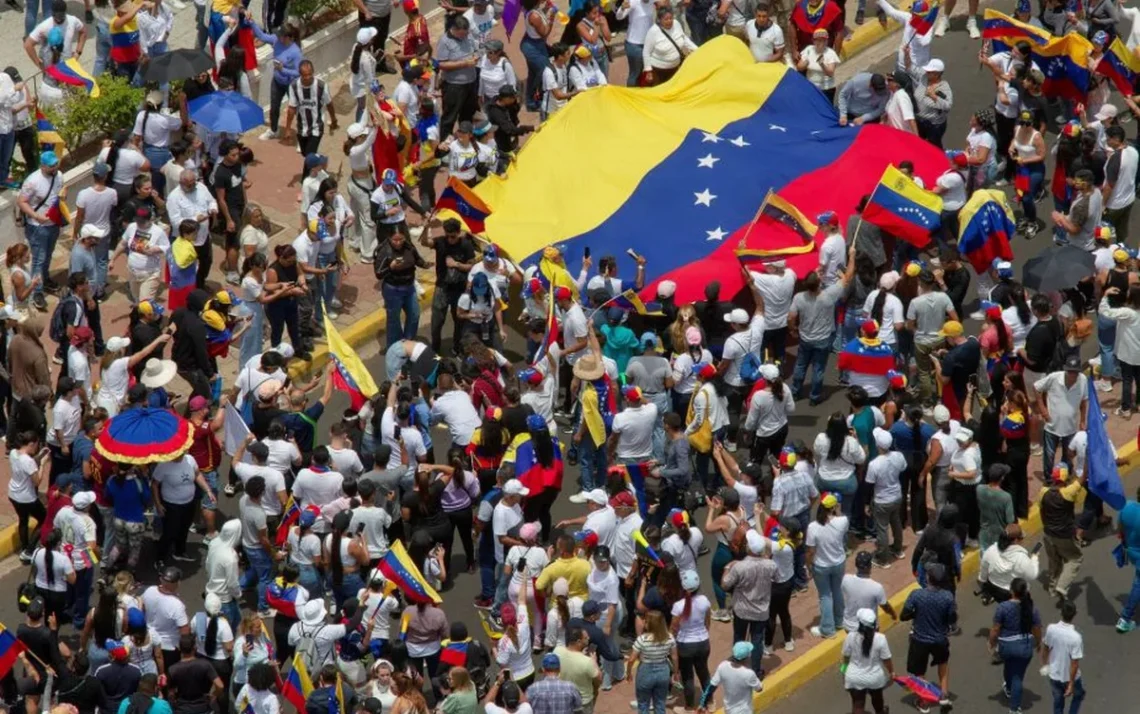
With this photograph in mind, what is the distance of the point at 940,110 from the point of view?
31484 millimetres

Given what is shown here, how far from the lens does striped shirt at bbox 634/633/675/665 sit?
23.5 m

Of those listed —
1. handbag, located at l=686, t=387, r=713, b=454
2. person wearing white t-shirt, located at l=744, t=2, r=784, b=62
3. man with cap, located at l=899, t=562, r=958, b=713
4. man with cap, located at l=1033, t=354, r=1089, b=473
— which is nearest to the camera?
man with cap, located at l=899, t=562, r=958, b=713

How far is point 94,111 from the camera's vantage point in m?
31.4

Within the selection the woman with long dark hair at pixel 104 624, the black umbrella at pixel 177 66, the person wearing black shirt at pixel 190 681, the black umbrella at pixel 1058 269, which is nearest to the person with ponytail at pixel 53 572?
the woman with long dark hair at pixel 104 624

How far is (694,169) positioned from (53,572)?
31.0 ft

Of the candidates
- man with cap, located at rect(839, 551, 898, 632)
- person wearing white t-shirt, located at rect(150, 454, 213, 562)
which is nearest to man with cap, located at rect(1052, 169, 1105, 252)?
man with cap, located at rect(839, 551, 898, 632)

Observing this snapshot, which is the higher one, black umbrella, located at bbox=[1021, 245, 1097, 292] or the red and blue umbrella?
the red and blue umbrella

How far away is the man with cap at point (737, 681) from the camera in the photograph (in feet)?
75.7

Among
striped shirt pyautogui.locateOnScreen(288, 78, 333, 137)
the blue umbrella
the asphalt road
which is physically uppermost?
the blue umbrella

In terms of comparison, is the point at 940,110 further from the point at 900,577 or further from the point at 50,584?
the point at 50,584

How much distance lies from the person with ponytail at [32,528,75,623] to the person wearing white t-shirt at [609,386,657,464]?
17.0ft

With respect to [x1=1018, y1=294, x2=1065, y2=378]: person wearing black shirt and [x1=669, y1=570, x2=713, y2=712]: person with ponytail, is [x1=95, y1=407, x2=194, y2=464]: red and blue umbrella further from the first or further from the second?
[x1=1018, y1=294, x2=1065, y2=378]: person wearing black shirt

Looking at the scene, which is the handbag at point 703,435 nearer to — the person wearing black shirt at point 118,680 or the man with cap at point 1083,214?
the man with cap at point 1083,214

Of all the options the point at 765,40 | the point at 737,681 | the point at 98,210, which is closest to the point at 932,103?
the point at 765,40
